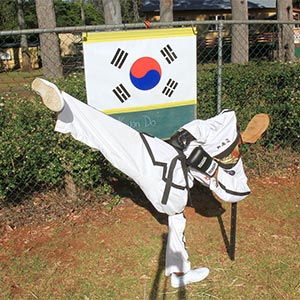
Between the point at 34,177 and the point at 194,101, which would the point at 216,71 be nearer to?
the point at 194,101

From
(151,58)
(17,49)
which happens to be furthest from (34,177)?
(17,49)

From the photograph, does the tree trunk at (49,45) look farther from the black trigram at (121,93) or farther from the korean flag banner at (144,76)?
the black trigram at (121,93)

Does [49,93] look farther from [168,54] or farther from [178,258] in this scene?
[168,54]

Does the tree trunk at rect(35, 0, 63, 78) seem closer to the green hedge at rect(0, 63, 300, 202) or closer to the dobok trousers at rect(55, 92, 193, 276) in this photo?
the green hedge at rect(0, 63, 300, 202)

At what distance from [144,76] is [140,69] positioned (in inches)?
3.0

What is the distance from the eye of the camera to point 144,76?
3678 mm

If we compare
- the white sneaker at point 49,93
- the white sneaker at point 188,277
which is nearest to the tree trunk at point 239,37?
the white sneaker at point 188,277

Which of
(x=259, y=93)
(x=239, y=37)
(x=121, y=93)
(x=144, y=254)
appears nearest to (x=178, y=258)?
(x=144, y=254)

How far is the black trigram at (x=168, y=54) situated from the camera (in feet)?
12.1

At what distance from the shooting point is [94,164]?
4.17 meters

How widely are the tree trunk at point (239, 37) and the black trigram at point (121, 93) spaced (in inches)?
233

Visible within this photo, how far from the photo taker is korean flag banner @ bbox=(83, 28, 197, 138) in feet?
11.4

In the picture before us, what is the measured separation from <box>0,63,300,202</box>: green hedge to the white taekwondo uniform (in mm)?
1236

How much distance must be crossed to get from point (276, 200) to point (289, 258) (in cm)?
116
